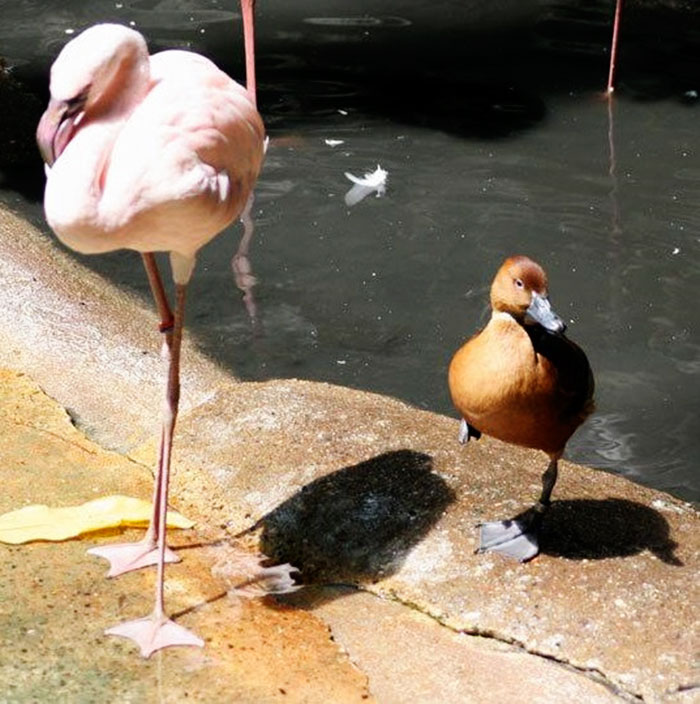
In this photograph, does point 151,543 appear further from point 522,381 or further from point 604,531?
point 604,531

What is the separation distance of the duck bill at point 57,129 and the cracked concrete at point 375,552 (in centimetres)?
105

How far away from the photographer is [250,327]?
6.12m

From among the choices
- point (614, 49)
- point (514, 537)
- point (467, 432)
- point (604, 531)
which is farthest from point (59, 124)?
point (614, 49)

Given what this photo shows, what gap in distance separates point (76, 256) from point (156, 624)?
348 centimetres

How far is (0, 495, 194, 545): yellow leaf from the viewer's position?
369cm

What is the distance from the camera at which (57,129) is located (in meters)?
3.38

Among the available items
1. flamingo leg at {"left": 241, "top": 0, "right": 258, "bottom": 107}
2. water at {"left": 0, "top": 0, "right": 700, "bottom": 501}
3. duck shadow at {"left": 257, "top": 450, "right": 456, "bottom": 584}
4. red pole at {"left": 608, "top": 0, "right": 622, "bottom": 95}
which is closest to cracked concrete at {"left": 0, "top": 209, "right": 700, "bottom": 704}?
duck shadow at {"left": 257, "top": 450, "right": 456, "bottom": 584}

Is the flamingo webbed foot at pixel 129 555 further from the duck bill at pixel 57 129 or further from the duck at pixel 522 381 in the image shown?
the duck bill at pixel 57 129

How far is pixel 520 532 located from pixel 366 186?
4.17 meters

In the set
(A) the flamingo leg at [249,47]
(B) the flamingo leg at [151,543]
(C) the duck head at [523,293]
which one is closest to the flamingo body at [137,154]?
(B) the flamingo leg at [151,543]

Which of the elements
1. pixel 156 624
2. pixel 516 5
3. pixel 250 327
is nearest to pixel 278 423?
pixel 156 624

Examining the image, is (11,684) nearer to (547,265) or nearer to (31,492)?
(31,492)

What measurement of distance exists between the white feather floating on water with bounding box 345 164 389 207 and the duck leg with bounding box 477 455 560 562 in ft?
12.6

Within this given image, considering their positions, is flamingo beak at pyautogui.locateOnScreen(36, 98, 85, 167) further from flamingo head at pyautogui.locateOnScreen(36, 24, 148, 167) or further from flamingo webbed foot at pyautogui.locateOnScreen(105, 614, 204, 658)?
flamingo webbed foot at pyautogui.locateOnScreen(105, 614, 204, 658)
